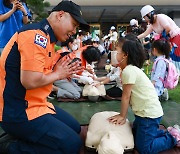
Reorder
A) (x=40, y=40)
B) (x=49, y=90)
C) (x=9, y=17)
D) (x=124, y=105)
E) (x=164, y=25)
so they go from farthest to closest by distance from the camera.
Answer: (x=164, y=25), (x=9, y=17), (x=124, y=105), (x=49, y=90), (x=40, y=40)

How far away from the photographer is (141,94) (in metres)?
1.95

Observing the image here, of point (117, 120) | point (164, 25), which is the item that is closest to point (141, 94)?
point (117, 120)

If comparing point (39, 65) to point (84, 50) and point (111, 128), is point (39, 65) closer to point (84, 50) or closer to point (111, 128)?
point (111, 128)

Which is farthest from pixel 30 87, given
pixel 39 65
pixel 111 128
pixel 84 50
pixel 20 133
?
pixel 84 50

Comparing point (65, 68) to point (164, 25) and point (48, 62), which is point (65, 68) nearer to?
point (48, 62)

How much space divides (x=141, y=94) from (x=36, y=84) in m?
0.82

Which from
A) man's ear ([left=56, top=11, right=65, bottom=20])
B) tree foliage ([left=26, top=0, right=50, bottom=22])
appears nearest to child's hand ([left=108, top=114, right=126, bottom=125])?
man's ear ([left=56, top=11, right=65, bottom=20])

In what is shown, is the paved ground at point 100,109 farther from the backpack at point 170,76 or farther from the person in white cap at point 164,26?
the person in white cap at point 164,26

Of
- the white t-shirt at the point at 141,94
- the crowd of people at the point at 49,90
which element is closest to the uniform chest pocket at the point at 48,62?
the crowd of people at the point at 49,90

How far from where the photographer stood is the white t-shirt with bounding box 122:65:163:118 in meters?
1.91

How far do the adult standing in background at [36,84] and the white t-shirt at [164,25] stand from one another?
2.49 metres

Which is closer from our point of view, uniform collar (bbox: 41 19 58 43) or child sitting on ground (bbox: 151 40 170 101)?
uniform collar (bbox: 41 19 58 43)

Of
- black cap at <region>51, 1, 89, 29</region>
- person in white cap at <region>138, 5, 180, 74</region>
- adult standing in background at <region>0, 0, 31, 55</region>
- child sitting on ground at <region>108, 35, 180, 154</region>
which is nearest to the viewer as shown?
black cap at <region>51, 1, 89, 29</region>

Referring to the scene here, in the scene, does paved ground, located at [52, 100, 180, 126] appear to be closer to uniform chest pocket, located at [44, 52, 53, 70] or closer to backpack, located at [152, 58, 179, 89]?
backpack, located at [152, 58, 179, 89]
